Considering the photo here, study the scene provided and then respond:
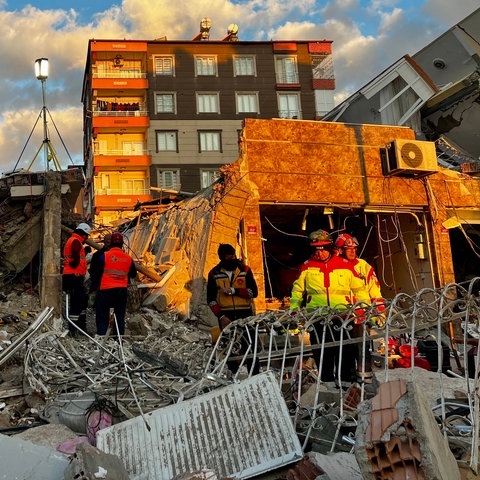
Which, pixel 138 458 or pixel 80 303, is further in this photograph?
pixel 80 303

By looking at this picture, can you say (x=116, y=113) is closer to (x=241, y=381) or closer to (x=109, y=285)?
(x=109, y=285)

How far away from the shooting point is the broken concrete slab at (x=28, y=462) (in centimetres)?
278

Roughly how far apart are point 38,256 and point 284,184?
18.3 feet

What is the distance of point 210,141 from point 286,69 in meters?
8.85

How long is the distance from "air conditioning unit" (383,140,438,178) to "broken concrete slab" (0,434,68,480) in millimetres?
11864

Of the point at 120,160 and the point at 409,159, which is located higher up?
the point at 120,160

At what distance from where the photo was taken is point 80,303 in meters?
8.81

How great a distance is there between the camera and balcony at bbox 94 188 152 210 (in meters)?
41.0

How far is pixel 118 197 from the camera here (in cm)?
4134

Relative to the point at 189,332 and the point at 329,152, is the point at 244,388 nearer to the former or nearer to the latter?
the point at 189,332

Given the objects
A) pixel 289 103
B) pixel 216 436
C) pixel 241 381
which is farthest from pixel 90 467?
pixel 289 103

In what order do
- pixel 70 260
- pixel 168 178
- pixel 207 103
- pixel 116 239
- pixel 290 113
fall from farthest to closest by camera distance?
pixel 290 113 < pixel 207 103 < pixel 168 178 < pixel 70 260 < pixel 116 239

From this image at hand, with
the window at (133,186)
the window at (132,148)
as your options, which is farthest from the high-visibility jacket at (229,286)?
the window at (132,148)

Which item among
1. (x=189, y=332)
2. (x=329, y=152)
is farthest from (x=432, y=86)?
(x=189, y=332)
